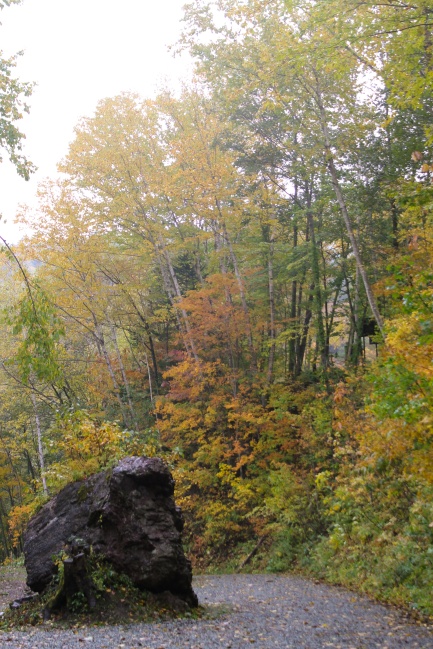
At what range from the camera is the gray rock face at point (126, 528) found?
611 cm

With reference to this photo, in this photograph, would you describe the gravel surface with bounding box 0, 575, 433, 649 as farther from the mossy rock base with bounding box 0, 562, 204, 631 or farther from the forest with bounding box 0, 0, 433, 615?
Answer: the forest with bounding box 0, 0, 433, 615

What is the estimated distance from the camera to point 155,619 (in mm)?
5516

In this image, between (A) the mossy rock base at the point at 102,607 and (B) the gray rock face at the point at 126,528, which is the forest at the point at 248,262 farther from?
(A) the mossy rock base at the point at 102,607

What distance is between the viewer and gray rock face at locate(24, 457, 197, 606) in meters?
6.11

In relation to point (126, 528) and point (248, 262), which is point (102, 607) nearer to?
point (126, 528)

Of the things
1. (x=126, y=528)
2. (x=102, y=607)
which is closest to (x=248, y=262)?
(x=126, y=528)

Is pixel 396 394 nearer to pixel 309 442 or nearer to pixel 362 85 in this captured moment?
pixel 309 442

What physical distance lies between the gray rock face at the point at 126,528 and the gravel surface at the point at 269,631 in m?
0.71

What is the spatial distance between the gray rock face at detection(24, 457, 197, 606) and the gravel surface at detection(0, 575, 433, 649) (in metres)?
0.71

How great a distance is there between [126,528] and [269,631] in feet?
7.05

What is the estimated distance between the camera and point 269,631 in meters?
5.18

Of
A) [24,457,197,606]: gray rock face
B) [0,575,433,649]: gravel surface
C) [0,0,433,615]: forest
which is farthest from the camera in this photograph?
[0,0,433,615]: forest

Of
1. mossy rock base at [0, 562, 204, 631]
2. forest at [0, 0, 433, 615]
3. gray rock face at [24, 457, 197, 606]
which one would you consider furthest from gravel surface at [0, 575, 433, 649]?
forest at [0, 0, 433, 615]

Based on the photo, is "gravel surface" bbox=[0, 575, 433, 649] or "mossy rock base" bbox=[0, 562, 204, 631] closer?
"gravel surface" bbox=[0, 575, 433, 649]
